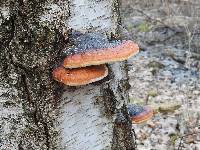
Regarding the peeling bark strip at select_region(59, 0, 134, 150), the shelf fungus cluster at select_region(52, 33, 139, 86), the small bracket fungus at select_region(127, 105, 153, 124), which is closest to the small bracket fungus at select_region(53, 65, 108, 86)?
the shelf fungus cluster at select_region(52, 33, 139, 86)

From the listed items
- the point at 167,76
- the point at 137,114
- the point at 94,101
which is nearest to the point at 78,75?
the point at 94,101

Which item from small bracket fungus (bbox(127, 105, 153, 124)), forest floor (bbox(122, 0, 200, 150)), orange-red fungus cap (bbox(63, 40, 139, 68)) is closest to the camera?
orange-red fungus cap (bbox(63, 40, 139, 68))

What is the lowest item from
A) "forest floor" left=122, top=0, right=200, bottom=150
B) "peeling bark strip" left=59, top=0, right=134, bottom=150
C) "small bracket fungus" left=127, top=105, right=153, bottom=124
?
"forest floor" left=122, top=0, right=200, bottom=150

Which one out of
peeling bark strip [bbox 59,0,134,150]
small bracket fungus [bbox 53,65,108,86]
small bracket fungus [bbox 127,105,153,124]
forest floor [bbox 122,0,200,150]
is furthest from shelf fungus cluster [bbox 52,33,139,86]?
forest floor [bbox 122,0,200,150]

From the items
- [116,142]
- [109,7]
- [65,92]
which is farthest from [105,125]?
[109,7]

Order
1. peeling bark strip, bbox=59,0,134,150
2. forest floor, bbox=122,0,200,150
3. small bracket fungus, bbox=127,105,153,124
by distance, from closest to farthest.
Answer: peeling bark strip, bbox=59,0,134,150, small bracket fungus, bbox=127,105,153,124, forest floor, bbox=122,0,200,150

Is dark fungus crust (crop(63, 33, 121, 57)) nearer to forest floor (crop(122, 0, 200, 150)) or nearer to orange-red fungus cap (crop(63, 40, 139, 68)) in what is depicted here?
orange-red fungus cap (crop(63, 40, 139, 68))

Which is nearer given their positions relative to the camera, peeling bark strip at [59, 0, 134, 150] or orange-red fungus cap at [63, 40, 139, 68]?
orange-red fungus cap at [63, 40, 139, 68]

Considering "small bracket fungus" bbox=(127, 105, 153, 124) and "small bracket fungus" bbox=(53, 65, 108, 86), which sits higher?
"small bracket fungus" bbox=(53, 65, 108, 86)

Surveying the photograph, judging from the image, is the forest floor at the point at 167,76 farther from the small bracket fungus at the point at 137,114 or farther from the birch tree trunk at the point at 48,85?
the birch tree trunk at the point at 48,85
